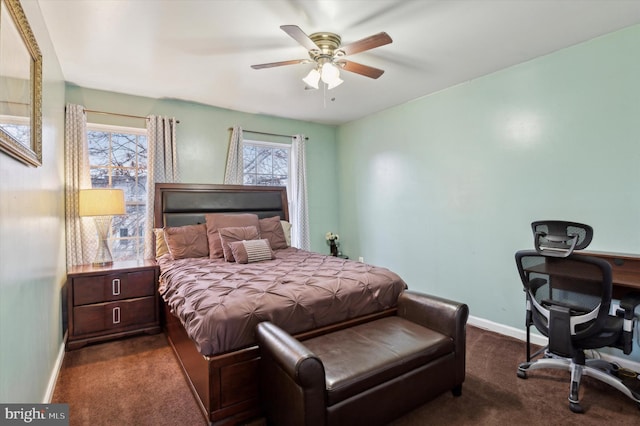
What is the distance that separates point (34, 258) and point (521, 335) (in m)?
3.94

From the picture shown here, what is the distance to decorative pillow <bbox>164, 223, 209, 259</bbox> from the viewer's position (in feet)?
11.1

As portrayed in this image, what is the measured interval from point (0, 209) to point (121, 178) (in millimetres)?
2844

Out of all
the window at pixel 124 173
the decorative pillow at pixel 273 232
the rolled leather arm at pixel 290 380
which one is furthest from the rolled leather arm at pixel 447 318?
the window at pixel 124 173

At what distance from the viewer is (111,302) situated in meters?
3.03

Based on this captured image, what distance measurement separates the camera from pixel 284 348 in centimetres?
156

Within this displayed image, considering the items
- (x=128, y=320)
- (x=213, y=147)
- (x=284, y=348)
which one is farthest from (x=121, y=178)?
→ (x=284, y=348)

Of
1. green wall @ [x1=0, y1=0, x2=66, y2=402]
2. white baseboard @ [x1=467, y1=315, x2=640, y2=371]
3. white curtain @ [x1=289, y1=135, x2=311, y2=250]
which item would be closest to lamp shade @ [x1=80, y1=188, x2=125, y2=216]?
green wall @ [x1=0, y1=0, x2=66, y2=402]

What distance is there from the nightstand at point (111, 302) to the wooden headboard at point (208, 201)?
720mm

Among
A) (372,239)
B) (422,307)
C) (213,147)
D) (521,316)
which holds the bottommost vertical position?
(521,316)

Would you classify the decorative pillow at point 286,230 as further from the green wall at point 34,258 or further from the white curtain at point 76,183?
the green wall at point 34,258

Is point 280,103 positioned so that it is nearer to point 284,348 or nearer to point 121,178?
point 121,178

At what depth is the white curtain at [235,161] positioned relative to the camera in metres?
4.30

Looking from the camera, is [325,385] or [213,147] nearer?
[325,385]

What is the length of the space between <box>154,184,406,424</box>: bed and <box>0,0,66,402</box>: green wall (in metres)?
0.77
